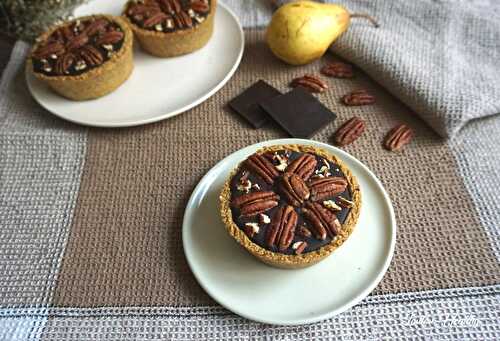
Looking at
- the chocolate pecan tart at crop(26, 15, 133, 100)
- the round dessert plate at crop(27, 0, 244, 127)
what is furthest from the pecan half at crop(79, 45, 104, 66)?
the round dessert plate at crop(27, 0, 244, 127)

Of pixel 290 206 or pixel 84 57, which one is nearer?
pixel 290 206

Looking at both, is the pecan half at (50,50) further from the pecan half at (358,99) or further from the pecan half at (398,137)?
the pecan half at (398,137)

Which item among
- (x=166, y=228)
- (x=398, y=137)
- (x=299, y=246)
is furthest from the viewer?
(x=398, y=137)

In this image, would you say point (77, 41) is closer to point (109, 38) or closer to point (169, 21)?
point (109, 38)

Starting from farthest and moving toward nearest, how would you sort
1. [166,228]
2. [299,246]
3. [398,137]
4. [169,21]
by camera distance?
[169,21]
[398,137]
[166,228]
[299,246]

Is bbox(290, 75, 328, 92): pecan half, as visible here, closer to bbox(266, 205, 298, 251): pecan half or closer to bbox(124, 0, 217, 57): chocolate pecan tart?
bbox(124, 0, 217, 57): chocolate pecan tart

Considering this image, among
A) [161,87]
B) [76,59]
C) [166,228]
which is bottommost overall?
[166,228]

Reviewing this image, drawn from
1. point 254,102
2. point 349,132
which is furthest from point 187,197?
point 349,132

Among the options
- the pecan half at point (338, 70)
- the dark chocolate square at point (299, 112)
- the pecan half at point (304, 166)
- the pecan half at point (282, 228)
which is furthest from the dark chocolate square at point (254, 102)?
the pecan half at point (282, 228)

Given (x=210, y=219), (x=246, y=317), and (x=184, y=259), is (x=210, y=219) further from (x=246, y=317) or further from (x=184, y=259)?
(x=246, y=317)
